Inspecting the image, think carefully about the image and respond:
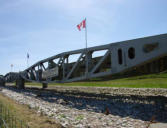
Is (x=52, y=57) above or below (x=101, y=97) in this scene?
above

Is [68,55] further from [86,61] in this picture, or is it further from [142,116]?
[142,116]

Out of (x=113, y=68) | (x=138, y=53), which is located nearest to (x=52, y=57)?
(x=113, y=68)

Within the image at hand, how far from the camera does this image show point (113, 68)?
14453mm

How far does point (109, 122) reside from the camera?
29.3ft

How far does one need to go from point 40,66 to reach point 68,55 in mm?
9000

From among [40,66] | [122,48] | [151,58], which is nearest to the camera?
[151,58]

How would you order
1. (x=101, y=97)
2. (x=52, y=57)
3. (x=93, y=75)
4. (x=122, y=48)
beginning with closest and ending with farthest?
(x=122, y=48) → (x=93, y=75) → (x=101, y=97) → (x=52, y=57)

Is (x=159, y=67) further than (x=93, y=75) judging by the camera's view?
No

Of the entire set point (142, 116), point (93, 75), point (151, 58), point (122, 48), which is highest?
point (122, 48)

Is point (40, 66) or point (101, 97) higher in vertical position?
point (40, 66)

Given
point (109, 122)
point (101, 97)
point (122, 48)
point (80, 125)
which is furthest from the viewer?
point (101, 97)

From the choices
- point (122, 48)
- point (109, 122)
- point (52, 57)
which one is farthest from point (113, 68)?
point (52, 57)

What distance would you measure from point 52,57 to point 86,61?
7367 mm

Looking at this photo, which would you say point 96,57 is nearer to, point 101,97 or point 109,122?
point 101,97
